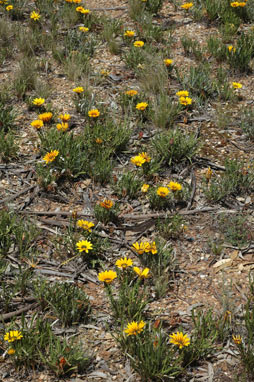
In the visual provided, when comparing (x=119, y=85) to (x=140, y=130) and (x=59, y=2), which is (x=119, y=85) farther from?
(x=59, y=2)

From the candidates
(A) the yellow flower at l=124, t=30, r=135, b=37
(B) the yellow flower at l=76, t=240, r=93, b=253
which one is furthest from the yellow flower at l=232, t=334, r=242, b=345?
(A) the yellow flower at l=124, t=30, r=135, b=37

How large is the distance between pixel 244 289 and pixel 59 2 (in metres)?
5.39

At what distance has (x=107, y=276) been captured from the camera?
3459 mm

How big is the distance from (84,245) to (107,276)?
36cm

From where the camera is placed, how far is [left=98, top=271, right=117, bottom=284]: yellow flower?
3.43m

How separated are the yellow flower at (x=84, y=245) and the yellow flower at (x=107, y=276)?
0.25 m

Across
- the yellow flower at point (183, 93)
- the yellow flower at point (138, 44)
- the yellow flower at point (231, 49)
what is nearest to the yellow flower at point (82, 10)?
the yellow flower at point (138, 44)

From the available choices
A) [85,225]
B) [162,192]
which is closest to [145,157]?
[162,192]

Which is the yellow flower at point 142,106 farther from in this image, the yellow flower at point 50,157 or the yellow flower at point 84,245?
the yellow flower at point 84,245

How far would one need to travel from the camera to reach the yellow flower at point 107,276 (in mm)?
3432

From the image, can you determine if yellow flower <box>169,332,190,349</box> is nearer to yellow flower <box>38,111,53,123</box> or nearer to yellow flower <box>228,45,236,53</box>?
yellow flower <box>38,111,53,123</box>

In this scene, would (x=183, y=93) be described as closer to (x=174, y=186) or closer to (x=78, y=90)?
(x=78, y=90)

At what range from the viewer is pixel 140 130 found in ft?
16.7

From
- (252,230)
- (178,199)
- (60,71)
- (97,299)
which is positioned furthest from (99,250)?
(60,71)
